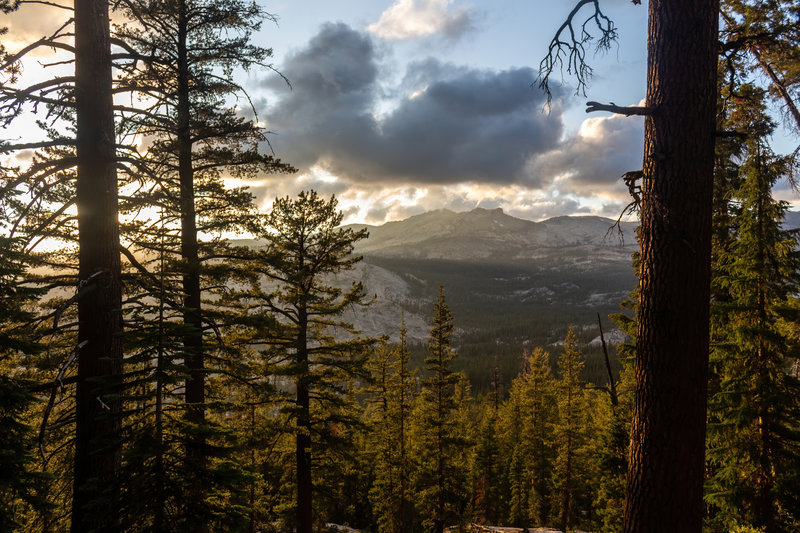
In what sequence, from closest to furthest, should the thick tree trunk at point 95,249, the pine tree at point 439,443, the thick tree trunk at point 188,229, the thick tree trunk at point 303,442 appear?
the thick tree trunk at point 95,249 < the thick tree trunk at point 188,229 < the thick tree trunk at point 303,442 < the pine tree at point 439,443

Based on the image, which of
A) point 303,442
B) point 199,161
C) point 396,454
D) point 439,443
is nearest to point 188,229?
point 199,161

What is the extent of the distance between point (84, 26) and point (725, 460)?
15.2m

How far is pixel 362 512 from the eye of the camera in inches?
1336

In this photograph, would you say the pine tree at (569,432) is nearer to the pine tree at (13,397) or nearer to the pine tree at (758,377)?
the pine tree at (758,377)

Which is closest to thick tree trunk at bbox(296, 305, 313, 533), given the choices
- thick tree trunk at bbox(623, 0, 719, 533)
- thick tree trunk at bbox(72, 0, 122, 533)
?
thick tree trunk at bbox(72, 0, 122, 533)

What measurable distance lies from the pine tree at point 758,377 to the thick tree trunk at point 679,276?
734cm

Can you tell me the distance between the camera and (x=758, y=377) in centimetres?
933

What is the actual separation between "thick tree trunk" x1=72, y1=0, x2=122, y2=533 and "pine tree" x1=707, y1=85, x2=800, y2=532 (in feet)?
40.0

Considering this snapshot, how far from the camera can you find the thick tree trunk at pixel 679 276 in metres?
3.48

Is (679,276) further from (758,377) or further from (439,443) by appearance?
(439,443)

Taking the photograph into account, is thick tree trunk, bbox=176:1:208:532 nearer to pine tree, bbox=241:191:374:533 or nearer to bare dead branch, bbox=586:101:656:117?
pine tree, bbox=241:191:374:533

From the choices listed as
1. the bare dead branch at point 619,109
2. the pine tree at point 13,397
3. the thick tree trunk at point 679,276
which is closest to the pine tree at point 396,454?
the pine tree at point 13,397

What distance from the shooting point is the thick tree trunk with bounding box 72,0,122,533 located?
524 cm

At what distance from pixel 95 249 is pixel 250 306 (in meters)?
6.06
